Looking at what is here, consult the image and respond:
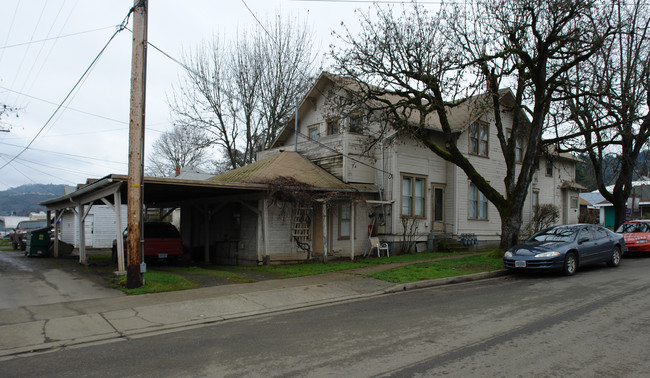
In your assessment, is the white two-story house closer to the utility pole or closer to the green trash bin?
the utility pole

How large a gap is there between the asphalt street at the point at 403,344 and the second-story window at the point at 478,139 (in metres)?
13.6

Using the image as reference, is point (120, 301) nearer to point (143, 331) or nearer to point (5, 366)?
point (143, 331)

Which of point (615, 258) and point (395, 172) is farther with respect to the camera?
point (395, 172)

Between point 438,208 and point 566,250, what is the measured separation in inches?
352

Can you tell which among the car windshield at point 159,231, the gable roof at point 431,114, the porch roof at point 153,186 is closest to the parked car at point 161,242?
the car windshield at point 159,231

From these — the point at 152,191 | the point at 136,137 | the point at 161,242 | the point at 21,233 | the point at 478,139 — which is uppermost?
the point at 478,139

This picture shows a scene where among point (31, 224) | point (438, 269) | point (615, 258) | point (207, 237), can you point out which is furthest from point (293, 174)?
point (31, 224)

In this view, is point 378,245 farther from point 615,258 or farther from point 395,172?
point 615,258

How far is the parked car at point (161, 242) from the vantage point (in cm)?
1670

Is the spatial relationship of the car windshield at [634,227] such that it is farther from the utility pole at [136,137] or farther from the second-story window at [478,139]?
the utility pole at [136,137]

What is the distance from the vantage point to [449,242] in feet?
66.8

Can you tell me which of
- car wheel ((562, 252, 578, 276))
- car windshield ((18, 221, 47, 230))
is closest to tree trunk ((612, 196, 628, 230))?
car wheel ((562, 252, 578, 276))

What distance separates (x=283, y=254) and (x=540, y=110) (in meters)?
10.8

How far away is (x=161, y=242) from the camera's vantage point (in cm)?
1698
